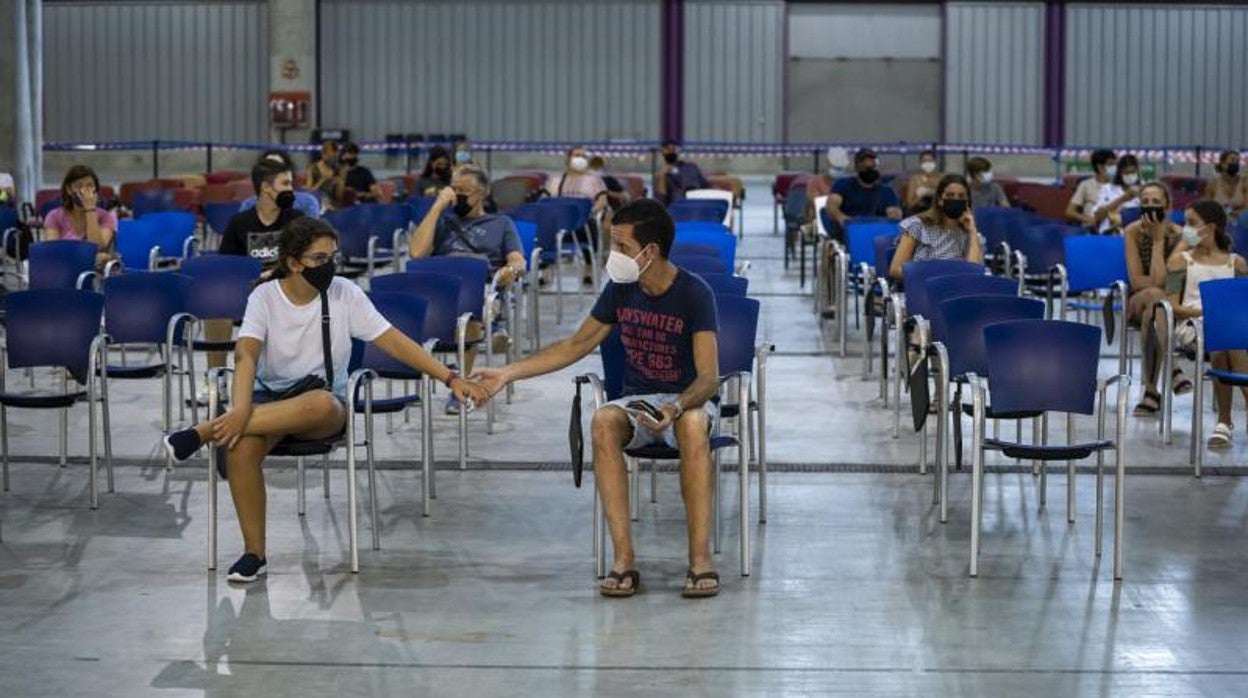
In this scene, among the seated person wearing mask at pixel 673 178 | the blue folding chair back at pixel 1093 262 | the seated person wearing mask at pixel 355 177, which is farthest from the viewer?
the seated person wearing mask at pixel 673 178

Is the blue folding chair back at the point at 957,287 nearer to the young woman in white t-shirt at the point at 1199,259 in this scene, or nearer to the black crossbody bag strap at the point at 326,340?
the young woman in white t-shirt at the point at 1199,259

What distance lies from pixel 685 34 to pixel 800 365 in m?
25.2

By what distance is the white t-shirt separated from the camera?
25.7ft

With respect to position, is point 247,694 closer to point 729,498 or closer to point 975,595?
point 975,595

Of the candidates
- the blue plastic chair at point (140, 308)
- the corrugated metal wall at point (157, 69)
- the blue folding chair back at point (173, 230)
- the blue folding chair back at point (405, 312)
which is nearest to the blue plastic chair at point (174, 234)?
the blue folding chair back at point (173, 230)

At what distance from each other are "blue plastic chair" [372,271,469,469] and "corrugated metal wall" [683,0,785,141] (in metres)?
28.1

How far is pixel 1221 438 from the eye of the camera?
10383 millimetres

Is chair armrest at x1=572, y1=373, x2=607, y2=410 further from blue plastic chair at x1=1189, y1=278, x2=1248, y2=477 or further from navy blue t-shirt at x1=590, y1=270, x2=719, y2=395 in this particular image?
blue plastic chair at x1=1189, y1=278, x2=1248, y2=477

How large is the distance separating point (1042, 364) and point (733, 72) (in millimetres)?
30756

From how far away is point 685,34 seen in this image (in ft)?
125

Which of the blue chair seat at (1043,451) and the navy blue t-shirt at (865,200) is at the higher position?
the navy blue t-shirt at (865,200)

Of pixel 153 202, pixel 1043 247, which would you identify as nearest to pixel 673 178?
pixel 153 202

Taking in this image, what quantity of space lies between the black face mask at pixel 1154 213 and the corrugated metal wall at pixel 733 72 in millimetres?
26691

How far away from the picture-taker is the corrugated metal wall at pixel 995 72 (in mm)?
37719
